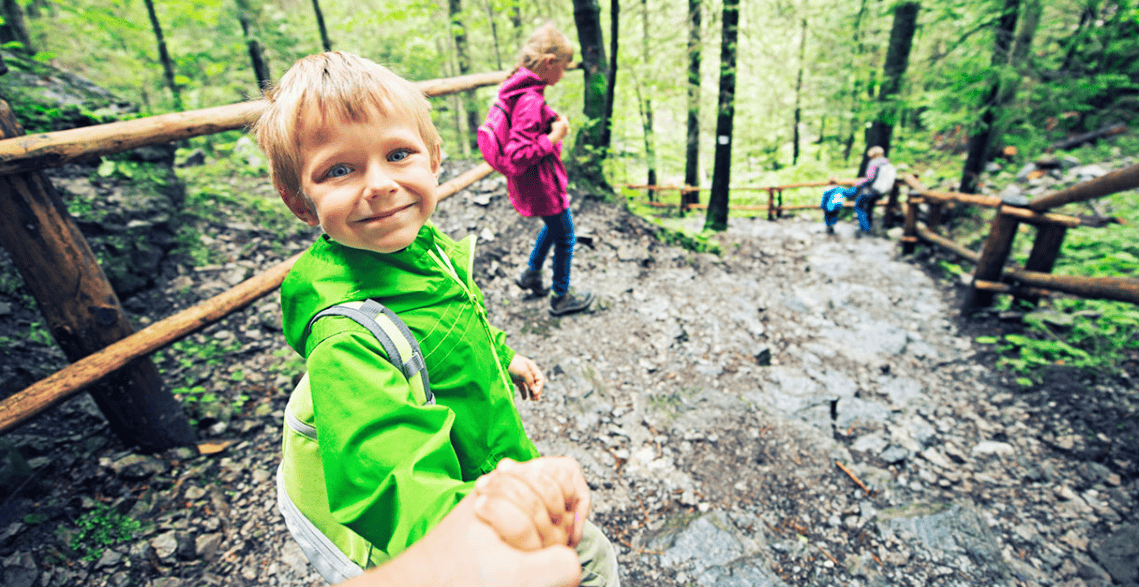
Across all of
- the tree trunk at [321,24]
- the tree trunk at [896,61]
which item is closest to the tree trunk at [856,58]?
the tree trunk at [896,61]

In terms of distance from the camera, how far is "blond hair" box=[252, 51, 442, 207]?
0.90 metres

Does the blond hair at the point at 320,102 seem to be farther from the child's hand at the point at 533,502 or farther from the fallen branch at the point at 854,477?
the fallen branch at the point at 854,477

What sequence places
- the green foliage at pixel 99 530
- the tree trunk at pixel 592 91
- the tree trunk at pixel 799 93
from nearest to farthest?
the green foliage at pixel 99 530, the tree trunk at pixel 592 91, the tree trunk at pixel 799 93

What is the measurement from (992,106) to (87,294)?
35.1 ft

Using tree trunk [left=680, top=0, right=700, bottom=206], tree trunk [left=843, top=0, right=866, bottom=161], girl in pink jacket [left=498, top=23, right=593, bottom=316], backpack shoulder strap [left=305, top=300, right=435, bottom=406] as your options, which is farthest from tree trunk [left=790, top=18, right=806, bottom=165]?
backpack shoulder strap [left=305, top=300, right=435, bottom=406]

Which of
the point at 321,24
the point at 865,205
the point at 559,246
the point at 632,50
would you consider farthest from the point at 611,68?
the point at 632,50


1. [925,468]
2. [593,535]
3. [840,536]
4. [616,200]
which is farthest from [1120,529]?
[616,200]

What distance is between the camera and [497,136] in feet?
10.1

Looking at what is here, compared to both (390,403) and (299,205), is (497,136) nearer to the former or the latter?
(299,205)

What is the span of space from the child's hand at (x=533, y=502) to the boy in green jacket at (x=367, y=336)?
2.1 inches

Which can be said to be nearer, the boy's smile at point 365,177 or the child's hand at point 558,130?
the boy's smile at point 365,177

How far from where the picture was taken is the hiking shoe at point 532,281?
163 inches

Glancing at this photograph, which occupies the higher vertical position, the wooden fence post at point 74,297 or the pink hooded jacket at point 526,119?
the pink hooded jacket at point 526,119

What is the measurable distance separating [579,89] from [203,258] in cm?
585
